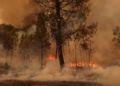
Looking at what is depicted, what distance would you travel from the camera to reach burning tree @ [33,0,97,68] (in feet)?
52.3

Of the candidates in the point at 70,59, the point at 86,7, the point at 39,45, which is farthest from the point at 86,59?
the point at 86,7

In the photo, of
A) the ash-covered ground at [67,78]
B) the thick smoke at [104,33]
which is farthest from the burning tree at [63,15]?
the thick smoke at [104,33]

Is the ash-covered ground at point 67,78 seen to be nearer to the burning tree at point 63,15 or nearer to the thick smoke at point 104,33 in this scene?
the burning tree at point 63,15

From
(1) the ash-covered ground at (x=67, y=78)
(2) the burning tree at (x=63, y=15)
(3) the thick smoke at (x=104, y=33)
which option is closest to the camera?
(1) the ash-covered ground at (x=67, y=78)

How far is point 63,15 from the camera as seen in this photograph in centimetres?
1628

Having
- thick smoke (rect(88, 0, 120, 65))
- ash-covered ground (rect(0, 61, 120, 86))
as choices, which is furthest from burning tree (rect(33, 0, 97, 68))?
thick smoke (rect(88, 0, 120, 65))

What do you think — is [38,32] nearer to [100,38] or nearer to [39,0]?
[100,38]

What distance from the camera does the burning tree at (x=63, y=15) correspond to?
52.3 ft

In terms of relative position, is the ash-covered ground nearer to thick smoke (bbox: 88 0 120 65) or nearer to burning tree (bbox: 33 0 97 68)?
burning tree (bbox: 33 0 97 68)

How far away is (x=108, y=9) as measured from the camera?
3712 cm

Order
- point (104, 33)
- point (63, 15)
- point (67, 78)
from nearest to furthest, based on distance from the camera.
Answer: point (67, 78) < point (63, 15) < point (104, 33)

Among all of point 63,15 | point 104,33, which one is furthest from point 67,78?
point 104,33

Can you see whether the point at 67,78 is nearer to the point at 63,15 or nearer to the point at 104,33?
the point at 63,15

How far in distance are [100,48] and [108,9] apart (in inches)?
287
